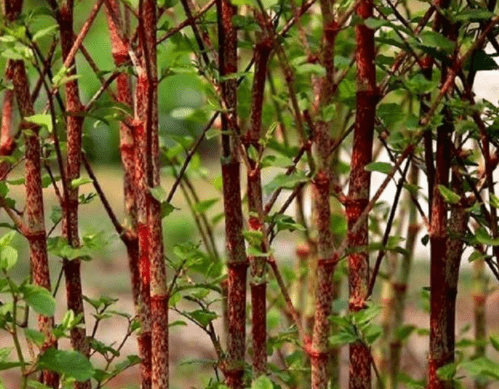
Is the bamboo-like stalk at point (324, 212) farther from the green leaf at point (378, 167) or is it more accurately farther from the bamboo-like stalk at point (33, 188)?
the bamboo-like stalk at point (33, 188)

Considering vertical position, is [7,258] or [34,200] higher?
[34,200]

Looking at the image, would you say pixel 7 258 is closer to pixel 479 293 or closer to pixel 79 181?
pixel 79 181

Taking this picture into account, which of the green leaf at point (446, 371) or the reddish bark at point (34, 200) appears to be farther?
the reddish bark at point (34, 200)

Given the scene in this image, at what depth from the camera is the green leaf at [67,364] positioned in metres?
1.35

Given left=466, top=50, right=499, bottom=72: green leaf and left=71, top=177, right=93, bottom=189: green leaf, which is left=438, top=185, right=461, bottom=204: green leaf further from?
left=71, top=177, right=93, bottom=189: green leaf

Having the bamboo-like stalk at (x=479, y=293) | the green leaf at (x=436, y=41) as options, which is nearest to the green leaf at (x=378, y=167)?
the green leaf at (x=436, y=41)

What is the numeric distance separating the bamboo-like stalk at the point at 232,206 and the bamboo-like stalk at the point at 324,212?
0.16 m

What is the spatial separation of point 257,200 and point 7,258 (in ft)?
1.02

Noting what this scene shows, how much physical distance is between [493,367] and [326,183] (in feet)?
0.90

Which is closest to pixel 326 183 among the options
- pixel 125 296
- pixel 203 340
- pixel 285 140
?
pixel 285 140

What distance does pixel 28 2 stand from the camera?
8.16m

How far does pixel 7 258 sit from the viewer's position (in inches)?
53.4

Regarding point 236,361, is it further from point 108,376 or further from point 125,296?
point 125,296

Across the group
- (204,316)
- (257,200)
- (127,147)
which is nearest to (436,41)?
(257,200)
